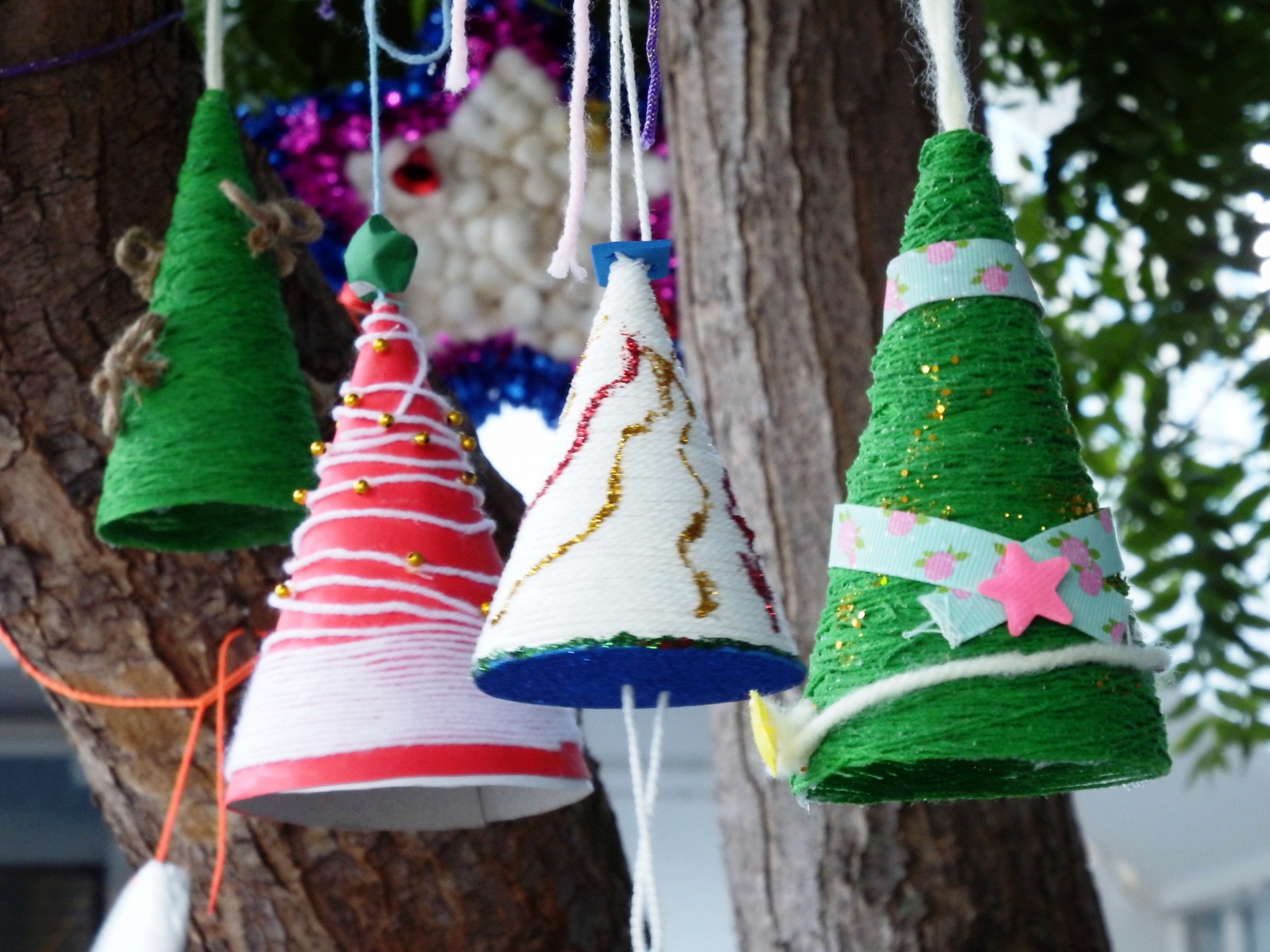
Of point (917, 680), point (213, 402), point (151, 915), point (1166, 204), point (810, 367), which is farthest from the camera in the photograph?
point (1166, 204)

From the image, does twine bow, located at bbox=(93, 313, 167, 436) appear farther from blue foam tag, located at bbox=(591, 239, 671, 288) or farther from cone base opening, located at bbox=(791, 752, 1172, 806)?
cone base opening, located at bbox=(791, 752, 1172, 806)

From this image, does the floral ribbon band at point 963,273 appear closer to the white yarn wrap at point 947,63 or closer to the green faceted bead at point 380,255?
the white yarn wrap at point 947,63

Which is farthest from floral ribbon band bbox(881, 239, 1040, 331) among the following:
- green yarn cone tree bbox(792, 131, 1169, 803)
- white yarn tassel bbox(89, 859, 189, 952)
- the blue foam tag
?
white yarn tassel bbox(89, 859, 189, 952)

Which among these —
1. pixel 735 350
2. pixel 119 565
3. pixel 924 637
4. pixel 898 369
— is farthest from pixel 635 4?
pixel 924 637

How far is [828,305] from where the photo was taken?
1119mm

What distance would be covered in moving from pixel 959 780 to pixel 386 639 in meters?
0.28

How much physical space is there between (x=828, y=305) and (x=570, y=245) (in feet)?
1.62

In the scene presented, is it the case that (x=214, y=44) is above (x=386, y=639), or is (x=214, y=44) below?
above

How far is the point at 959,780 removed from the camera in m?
0.67

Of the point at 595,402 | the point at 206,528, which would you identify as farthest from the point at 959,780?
the point at 206,528

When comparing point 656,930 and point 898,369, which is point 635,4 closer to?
point 898,369

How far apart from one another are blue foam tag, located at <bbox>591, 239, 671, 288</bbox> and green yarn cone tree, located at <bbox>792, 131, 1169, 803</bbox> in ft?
0.35

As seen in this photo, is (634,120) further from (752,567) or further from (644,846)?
(644,846)

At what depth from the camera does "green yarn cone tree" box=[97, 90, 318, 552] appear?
783 mm
